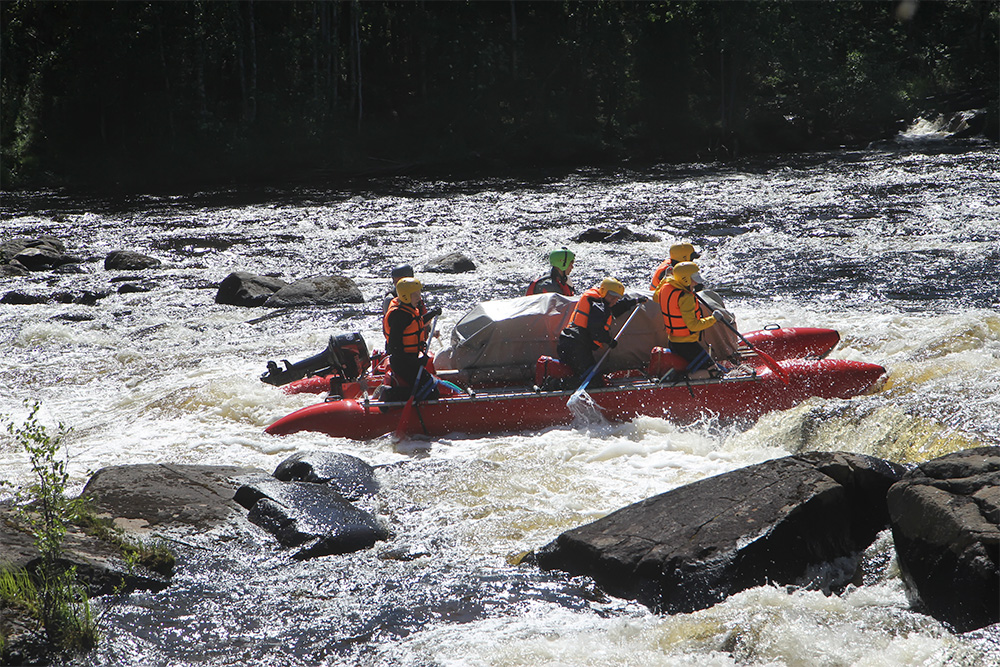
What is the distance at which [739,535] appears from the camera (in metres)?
4.97

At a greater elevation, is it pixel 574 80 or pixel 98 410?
pixel 574 80

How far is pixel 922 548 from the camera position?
4566 mm

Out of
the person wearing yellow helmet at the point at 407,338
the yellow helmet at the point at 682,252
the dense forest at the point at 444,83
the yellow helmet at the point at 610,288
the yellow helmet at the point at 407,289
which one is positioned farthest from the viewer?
the dense forest at the point at 444,83

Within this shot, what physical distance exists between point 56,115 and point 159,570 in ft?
92.0

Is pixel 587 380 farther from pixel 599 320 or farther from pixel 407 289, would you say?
pixel 407 289

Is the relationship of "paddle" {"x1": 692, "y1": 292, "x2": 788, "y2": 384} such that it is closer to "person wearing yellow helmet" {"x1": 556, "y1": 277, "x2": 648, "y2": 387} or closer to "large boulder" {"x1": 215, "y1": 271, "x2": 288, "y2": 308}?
"person wearing yellow helmet" {"x1": 556, "y1": 277, "x2": 648, "y2": 387}

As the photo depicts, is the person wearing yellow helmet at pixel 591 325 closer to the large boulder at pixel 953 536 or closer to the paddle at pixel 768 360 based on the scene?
the paddle at pixel 768 360

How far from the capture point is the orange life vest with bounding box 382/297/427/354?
26.2ft

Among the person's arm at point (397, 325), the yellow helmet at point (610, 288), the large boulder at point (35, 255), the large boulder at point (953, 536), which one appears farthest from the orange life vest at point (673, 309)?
the large boulder at point (35, 255)

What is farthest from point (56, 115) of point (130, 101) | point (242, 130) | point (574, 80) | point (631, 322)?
point (631, 322)

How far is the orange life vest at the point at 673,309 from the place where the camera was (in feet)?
26.9

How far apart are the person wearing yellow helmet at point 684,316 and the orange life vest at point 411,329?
2.15 meters

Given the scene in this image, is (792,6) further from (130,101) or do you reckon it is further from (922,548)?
(922,548)

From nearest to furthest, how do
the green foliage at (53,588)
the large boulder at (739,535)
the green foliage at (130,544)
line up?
the green foliage at (53,588) → the large boulder at (739,535) → the green foliage at (130,544)
